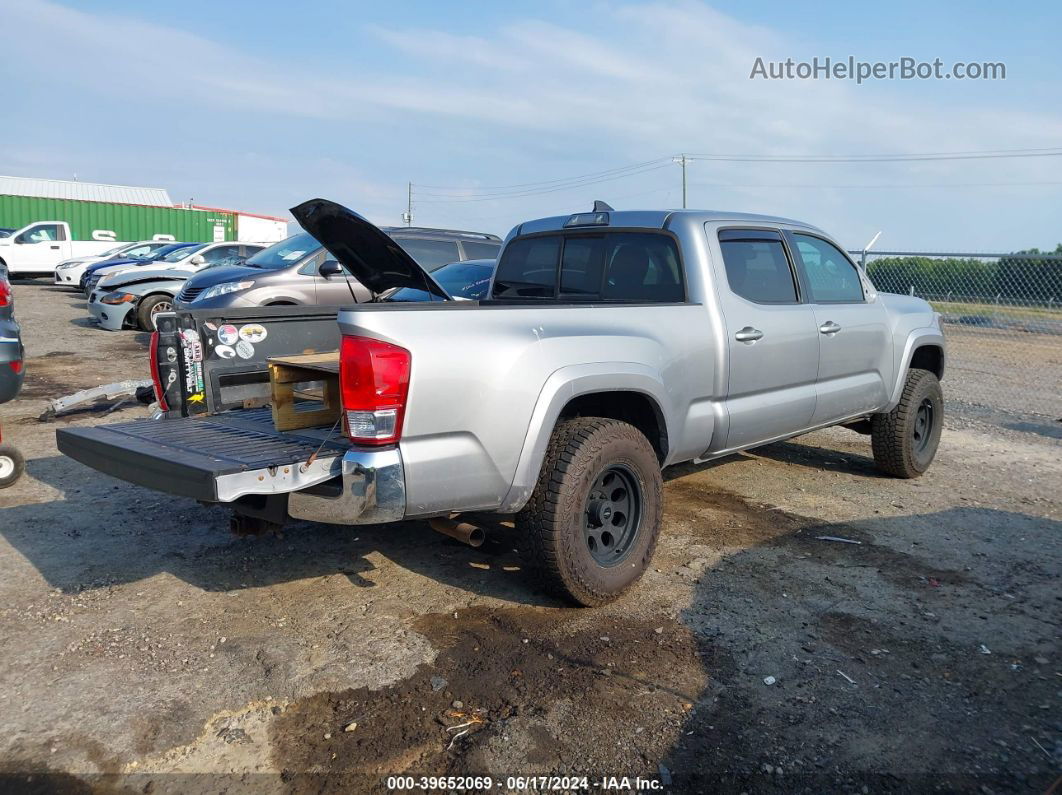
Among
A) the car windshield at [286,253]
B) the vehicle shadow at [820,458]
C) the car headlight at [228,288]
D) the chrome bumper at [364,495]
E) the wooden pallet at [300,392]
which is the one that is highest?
the car windshield at [286,253]

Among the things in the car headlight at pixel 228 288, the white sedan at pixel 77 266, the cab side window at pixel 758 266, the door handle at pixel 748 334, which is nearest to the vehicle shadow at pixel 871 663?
the door handle at pixel 748 334

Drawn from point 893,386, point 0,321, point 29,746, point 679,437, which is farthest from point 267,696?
point 893,386

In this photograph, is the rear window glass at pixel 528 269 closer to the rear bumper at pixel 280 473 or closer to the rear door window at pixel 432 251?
the rear bumper at pixel 280 473

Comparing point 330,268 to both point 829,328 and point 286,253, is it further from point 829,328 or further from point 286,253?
point 829,328

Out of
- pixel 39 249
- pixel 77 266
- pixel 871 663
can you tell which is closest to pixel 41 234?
pixel 39 249

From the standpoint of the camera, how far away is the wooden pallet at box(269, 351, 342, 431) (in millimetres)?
4051

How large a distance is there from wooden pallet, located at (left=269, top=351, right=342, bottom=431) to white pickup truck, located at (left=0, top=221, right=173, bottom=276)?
77.6 feet

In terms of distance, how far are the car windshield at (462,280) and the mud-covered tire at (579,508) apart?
489 cm

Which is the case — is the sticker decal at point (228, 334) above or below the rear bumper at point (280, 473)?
above

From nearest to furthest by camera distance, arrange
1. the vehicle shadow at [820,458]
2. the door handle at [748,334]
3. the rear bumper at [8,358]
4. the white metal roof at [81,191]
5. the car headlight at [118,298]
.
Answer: the door handle at [748,334] < the rear bumper at [8,358] < the vehicle shadow at [820,458] < the car headlight at [118,298] < the white metal roof at [81,191]

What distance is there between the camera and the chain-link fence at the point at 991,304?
10.7m

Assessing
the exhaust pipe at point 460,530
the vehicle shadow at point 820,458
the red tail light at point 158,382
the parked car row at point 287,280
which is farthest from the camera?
the parked car row at point 287,280

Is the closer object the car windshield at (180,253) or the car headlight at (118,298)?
the car headlight at (118,298)

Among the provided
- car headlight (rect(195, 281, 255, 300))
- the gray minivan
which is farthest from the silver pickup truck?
car headlight (rect(195, 281, 255, 300))
